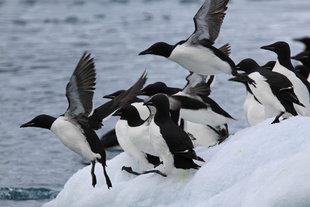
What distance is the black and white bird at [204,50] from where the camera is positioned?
Result: 23.2ft

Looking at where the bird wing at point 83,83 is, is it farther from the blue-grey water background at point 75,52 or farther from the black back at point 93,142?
the blue-grey water background at point 75,52

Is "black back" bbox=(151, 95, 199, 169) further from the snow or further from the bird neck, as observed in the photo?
the bird neck

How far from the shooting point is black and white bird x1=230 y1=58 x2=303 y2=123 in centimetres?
653

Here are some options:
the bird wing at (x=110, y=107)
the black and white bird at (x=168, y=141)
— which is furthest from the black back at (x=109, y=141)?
the black and white bird at (x=168, y=141)

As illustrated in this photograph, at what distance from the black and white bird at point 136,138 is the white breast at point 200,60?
0.69m

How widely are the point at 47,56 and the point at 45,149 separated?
25.3ft

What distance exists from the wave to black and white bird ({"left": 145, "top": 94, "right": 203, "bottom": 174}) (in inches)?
114

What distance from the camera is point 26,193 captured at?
8.70 meters

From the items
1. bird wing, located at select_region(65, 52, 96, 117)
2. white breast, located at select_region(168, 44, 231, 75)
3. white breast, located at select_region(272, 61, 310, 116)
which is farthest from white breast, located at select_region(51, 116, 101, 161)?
white breast, located at select_region(272, 61, 310, 116)

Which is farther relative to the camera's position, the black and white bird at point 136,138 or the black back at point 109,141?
the black back at point 109,141

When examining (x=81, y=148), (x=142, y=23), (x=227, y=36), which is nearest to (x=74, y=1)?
(x=142, y=23)

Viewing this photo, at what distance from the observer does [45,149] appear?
11.1 metres

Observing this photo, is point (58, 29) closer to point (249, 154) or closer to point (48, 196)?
point (48, 196)

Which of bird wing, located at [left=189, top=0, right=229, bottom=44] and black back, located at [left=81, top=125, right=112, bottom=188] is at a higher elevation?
bird wing, located at [left=189, top=0, right=229, bottom=44]
